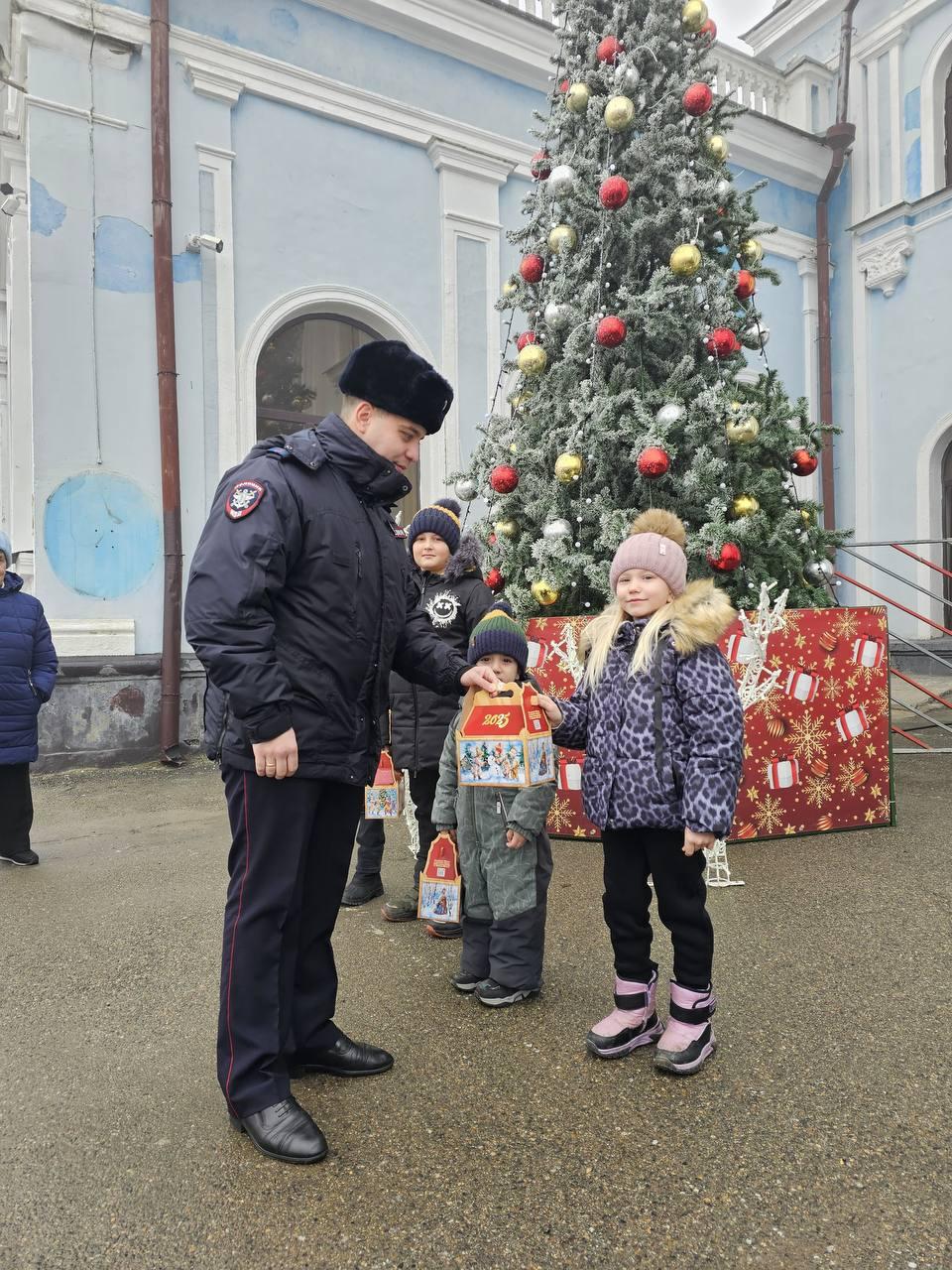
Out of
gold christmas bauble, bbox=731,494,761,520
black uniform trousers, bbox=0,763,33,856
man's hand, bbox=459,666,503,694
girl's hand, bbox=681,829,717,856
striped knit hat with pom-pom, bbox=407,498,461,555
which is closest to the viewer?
girl's hand, bbox=681,829,717,856

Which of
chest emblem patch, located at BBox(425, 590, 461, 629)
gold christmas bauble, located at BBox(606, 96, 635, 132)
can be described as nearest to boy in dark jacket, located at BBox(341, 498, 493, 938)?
chest emblem patch, located at BBox(425, 590, 461, 629)

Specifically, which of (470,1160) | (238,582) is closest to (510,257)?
(238,582)

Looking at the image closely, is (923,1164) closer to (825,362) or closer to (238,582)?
(238,582)

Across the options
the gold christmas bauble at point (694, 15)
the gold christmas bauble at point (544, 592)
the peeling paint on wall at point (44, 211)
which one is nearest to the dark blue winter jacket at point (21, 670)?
the gold christmas bauble at point (544, 592)

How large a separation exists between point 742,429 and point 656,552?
2.32 meters

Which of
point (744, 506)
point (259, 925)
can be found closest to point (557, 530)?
point (744, 506)

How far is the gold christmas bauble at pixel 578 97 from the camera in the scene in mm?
5113

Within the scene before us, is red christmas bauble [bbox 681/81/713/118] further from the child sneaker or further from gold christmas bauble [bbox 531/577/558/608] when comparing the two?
the child sneaker

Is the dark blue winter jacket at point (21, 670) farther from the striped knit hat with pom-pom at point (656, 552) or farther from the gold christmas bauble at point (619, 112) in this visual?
the gold christmas bauble at point (619, 112)

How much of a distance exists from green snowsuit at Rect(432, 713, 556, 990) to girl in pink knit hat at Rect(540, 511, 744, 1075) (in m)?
0.33

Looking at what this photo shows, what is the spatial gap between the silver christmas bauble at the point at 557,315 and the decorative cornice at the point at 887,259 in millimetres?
8763

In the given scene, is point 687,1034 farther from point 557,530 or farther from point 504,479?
point 504,479

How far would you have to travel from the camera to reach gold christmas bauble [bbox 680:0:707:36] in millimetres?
5148

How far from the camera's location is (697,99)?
16.1 ft
